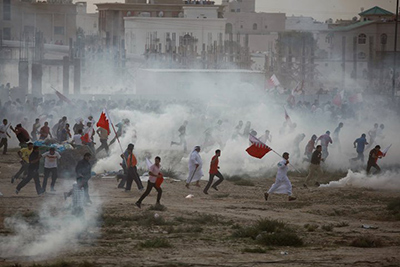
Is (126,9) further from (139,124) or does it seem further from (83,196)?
(83,196)

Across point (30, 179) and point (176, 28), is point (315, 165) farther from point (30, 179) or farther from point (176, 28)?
point (176, 28)

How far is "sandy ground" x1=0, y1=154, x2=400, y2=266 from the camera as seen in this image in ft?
47.6

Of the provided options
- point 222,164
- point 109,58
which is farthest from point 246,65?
point 222,164

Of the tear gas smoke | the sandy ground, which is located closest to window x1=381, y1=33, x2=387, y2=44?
the tear gas smoke

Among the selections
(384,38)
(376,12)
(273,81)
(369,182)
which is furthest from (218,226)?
(376,12)

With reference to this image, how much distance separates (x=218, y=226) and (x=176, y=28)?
8049 centimetres

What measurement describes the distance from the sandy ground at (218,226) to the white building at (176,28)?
7227 centimetres

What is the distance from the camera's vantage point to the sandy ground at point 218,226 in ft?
47.6

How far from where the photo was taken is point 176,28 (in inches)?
3829

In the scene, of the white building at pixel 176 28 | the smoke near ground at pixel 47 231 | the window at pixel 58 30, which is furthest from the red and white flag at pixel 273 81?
the window at pixel 58 30

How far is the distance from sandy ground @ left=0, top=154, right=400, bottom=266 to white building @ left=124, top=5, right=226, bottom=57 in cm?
7227

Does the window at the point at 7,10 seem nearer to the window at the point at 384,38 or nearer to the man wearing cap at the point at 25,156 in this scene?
the window at the point at 384,38

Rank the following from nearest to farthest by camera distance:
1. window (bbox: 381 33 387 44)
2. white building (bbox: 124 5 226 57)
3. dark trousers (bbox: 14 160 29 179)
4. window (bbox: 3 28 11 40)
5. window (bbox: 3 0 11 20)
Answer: dark trousers (bbox: 14 160 29 179) → window (bbox: 3 28 11 40) → window (bbox: 3 0 11 20) → window (bbox: 381 33 387 44) → white building (bbox: 124 5 226 57)

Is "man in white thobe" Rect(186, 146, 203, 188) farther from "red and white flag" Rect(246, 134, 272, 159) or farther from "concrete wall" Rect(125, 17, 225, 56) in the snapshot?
"concrete wall" Rect(125, 17, 225, 56)
